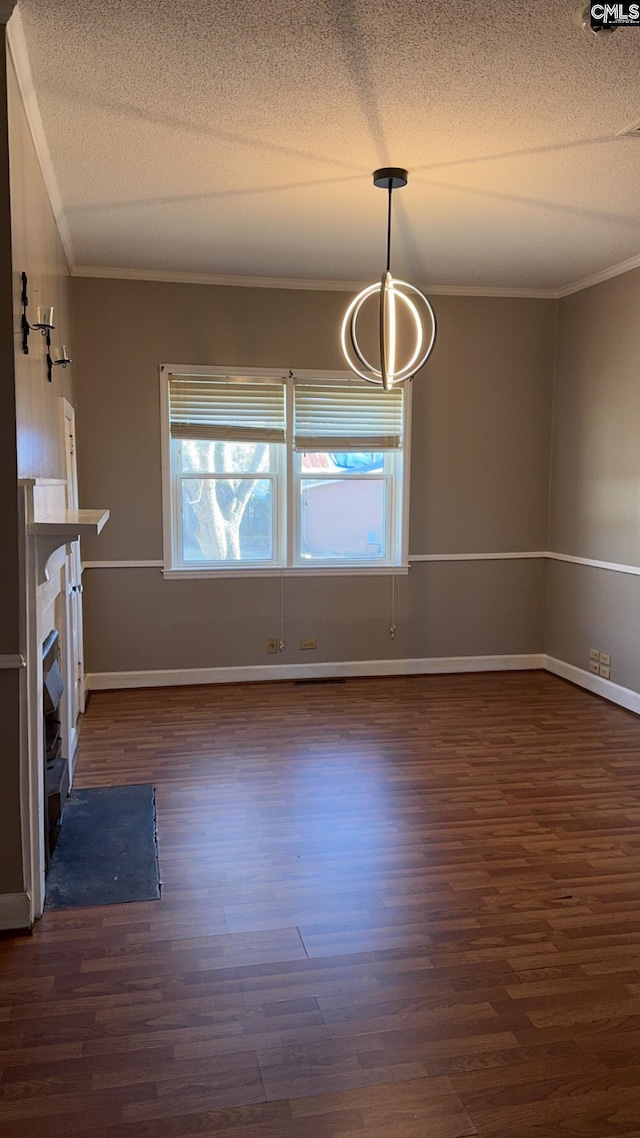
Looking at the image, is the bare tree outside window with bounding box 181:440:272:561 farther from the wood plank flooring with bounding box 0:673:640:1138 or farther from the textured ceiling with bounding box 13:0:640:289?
the wood plank flooring with bounding box 0:673:640:1138

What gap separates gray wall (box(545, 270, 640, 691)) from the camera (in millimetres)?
5113

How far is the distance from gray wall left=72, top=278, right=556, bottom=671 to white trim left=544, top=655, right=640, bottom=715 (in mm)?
234

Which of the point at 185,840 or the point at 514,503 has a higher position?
the point at 514,503

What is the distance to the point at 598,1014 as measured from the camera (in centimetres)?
226

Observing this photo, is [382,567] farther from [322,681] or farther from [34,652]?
[34,652]

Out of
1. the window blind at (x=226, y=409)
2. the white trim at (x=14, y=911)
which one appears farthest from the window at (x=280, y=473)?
the white trim at (x=14, y=911)

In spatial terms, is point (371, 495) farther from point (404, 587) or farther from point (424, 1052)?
point (424, 1052)

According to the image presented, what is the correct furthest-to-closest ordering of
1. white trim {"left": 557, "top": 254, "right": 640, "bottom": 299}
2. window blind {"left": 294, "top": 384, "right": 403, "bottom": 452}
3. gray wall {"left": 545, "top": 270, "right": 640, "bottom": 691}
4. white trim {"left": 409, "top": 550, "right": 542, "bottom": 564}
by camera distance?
white trim {"left": 409, "top": 550, "right": 542, "bottom": 564}, window blind {"left": 294, "top": 384, "right": 403, "bottom": 452}, gray wall {"left": 545, "top": 270, "right": 640, "bottom": 691}, white trim {"left": 557, "top": 254, "right": 640, "bottom": 299}

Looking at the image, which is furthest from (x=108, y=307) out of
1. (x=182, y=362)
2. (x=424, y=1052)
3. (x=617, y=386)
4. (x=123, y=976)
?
(x=424, y=1052)

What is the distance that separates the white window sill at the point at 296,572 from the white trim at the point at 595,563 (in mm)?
1142

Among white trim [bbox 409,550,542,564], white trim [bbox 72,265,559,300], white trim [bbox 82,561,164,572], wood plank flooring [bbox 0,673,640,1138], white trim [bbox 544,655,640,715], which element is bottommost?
wood plank flooring [bbox 0,673,640,1138]

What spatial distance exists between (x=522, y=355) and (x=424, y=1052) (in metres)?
4.94

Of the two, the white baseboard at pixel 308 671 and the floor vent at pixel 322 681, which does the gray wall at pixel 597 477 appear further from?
the floor vent at pixel 322 681

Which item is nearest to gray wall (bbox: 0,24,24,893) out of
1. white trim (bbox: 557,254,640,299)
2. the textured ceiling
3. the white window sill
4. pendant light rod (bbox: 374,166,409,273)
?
the textured ceiling
